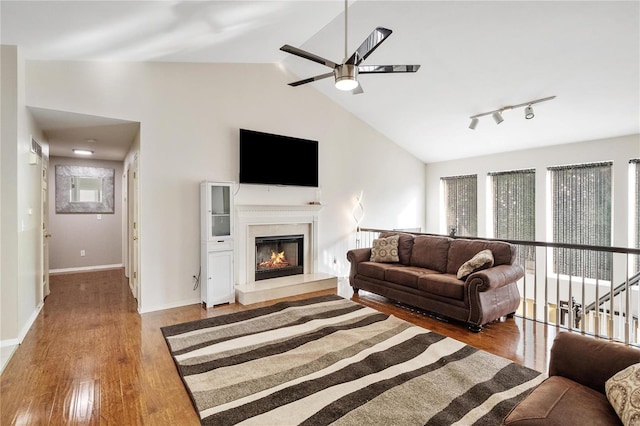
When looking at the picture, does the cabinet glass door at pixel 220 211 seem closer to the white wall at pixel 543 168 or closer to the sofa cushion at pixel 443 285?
the sofa cushion at pixel 443 285

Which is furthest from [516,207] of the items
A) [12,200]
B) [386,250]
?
[12,200]

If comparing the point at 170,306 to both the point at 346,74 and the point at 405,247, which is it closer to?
the point at 405,247

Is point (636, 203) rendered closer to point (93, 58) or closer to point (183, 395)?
point (183, 395)

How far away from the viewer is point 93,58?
367cm

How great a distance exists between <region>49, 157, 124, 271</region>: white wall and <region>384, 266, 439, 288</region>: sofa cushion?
601 cm

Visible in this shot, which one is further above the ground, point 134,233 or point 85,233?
point 134,233

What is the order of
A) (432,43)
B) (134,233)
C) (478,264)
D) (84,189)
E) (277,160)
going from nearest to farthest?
1. (478,264)
2. (432,43)
3. (134,233)
4. (277,160)
5. (84,189)

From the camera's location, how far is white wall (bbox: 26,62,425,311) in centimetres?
379

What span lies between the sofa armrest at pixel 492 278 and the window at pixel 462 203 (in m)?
3.42

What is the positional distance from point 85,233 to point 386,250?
623cm

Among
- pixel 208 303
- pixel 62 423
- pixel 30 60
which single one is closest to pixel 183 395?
pixel 62 423

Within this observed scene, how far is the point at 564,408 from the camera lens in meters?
1.40

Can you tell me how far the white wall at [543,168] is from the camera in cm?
482

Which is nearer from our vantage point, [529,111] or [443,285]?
[443,285]
